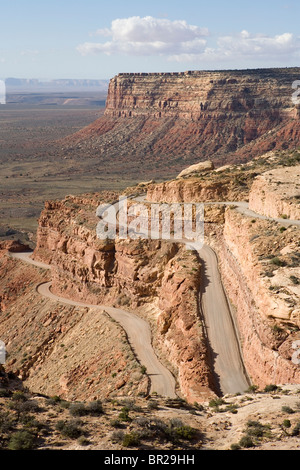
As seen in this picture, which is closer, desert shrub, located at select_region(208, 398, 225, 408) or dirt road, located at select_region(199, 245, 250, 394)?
desert shrub, located at select_region(208, 398, 225, 408)

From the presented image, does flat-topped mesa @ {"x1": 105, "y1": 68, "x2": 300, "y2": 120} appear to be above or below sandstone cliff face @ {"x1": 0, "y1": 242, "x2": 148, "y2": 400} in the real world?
above

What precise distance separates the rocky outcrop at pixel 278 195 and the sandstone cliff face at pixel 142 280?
6.98 m

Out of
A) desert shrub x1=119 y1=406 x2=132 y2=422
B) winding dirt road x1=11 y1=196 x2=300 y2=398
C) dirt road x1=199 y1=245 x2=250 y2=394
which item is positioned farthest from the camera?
winding dirt road x1=11 y1=196 x2=300 y2=398

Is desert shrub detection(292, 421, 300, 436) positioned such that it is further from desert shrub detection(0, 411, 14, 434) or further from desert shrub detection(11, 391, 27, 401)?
desert shrub detection(11, 391, 27, 401)

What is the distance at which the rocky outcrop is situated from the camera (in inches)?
1519

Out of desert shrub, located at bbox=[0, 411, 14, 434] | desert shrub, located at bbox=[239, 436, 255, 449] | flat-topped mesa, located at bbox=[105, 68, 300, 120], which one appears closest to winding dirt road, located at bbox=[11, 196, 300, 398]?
desert shrub, located at bbox=[239, 436, 255, 449]

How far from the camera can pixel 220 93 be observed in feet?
547

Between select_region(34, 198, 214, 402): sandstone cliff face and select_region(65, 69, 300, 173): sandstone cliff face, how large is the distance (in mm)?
88896

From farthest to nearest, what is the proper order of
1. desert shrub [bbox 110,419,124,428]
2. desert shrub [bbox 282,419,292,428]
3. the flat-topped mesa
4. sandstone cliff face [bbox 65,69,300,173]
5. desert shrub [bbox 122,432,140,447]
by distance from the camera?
the flat-topped mesa
sandstone cliff face [bbox 65,69,300,173]
desert shrub [bbox 110,419,124,428]
desert shrub [bbox 282,419,292,428]
desert shrub [bbox 122,432,140,447]

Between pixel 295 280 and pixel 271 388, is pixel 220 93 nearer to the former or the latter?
pixel 295 280

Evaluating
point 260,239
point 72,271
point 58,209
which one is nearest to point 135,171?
point 58,209

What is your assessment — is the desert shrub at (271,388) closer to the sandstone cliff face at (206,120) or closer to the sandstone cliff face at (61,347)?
the sandstone cliff face at (61,347)

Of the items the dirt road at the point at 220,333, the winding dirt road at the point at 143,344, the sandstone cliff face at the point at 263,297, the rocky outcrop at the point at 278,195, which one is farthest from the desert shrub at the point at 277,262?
the winding dirt road at the point at 143,344

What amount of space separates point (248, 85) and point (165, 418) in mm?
152796
